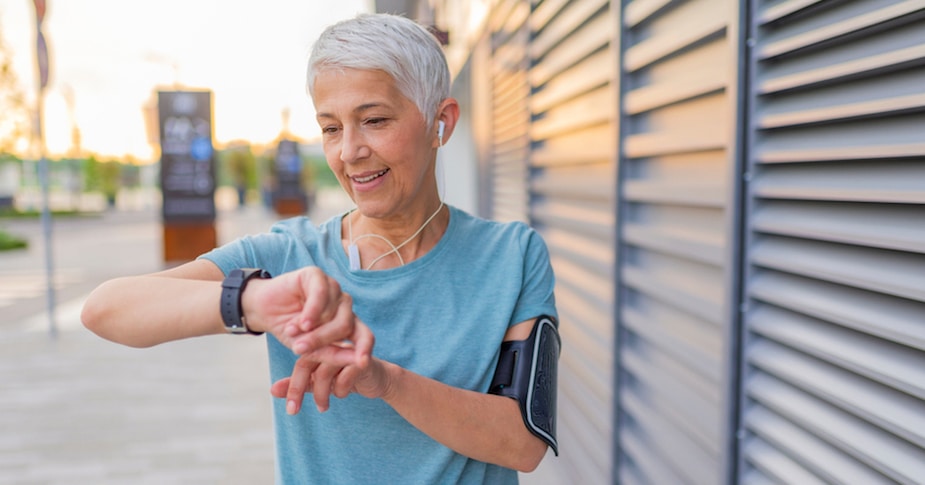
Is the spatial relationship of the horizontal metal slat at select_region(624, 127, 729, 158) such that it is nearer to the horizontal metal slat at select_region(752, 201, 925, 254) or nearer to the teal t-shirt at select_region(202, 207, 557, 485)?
the horizontal metal slat at select_region(752, 201, 925, 254)

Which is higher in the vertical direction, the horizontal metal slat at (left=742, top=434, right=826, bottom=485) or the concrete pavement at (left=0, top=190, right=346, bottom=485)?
the horizontal metal slat at (left=742, top=434, right=826, bottom=485)

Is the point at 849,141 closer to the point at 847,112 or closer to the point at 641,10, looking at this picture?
the point at 847,112

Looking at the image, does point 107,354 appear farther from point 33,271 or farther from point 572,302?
point 33,271

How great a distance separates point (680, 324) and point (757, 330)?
21.7 inches

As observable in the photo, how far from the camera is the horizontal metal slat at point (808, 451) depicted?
1342 millimetres

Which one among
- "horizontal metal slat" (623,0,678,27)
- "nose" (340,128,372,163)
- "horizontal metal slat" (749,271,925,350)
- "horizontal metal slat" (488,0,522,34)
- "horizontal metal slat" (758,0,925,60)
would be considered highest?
"horizontal metal slat" (488,0,522,34)

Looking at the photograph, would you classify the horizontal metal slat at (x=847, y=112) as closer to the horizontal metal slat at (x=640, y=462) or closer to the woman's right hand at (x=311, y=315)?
the woman's right hand at (x=311, y=315)

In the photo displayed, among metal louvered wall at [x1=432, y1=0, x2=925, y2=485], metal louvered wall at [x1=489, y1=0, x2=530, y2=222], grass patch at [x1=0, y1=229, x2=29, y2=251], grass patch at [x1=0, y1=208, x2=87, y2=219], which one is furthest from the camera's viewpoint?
grass patch at [x1=0, y1=208, x2=87, y2=219]

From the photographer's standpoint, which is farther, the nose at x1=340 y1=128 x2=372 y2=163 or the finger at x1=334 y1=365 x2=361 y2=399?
the nose at x1=340 y1=128 x2=372 y2=163

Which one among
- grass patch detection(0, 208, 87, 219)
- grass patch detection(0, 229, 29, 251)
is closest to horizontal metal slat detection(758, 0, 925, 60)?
grass patch detection(0, 229, 29, 251)

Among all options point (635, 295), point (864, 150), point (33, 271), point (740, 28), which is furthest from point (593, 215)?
point (33, 271)

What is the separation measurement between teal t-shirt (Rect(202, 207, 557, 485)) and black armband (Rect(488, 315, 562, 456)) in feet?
0.10

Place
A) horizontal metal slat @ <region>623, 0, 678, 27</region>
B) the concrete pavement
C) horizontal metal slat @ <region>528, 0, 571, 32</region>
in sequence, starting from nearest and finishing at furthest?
1. horizontal metal slat @ <region>623, 0, 678, 27</region>
2. horizontal metal slat @ <region>528, 0, 571, 32</region>
3. the concrete pavement

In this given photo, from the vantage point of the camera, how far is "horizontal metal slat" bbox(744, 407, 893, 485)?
1342mm
